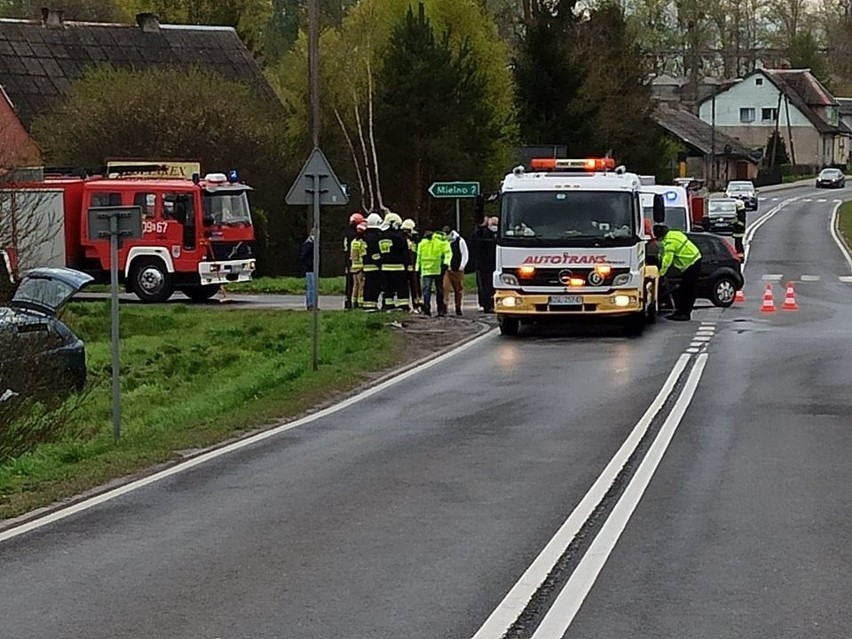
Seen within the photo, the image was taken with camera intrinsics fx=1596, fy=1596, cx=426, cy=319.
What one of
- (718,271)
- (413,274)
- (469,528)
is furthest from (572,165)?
(469,528)

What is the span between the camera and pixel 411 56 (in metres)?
50.8

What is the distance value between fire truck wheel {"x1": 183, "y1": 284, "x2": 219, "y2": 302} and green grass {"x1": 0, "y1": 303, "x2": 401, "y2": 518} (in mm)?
2783

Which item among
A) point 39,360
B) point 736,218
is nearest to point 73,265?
point 39,360

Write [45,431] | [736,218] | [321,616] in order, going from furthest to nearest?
[736,218], [45,431], [321,616]

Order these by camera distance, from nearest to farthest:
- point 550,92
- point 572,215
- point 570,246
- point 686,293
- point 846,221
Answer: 1. point 570,246
2. point 572,215
3. point 686,293
4. point 550,92
5. point 846,221

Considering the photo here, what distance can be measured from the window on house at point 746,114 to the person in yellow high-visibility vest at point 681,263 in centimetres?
10439

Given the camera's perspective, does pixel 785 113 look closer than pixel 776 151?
No

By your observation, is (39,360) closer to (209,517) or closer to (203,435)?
(203,435)

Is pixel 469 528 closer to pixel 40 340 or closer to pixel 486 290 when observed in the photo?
pixel 40 340

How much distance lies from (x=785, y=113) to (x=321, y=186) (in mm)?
116185

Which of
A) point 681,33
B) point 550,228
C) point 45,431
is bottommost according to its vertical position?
point 45,431

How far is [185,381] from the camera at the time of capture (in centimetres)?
2416

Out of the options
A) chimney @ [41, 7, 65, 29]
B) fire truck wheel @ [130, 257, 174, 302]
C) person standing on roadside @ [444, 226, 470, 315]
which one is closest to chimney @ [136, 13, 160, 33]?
chimney @ [41, 7, 65, 29]

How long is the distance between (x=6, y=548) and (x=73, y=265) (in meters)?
27.1
